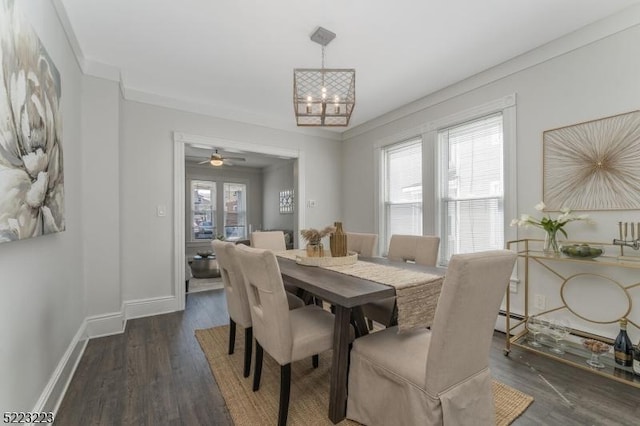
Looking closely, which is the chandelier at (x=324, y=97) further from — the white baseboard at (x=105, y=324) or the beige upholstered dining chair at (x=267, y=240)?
the white baseboard at (x=105, y=324)

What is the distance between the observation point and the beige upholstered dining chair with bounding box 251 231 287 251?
10.2 feet

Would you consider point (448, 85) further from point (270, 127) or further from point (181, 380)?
point (181, 380)

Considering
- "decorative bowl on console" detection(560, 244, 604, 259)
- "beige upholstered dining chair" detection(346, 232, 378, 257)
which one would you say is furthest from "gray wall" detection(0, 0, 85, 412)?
"decorative bowl on console" detection(560, 244, 604, 259)

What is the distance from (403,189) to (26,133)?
12.2 ft

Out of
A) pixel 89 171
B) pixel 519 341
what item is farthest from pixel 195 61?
pixel 519 341

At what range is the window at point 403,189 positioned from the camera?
3793mm

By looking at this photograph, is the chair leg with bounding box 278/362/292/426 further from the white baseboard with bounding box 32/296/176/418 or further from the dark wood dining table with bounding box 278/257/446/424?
the white baseboard with bounding box 32/296/176/418

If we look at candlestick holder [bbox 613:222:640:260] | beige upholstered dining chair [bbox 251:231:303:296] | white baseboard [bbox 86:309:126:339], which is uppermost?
candlestick holder [bbox 613:222:640:260]

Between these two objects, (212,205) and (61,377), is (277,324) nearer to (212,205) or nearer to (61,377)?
(61,377)

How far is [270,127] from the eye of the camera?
14.0 ft

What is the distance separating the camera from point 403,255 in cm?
265

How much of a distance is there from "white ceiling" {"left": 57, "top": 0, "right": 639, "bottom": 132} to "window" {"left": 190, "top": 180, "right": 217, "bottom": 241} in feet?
13.3

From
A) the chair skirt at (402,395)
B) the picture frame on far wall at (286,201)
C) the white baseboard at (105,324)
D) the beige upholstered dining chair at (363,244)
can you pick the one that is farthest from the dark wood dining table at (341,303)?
the picture frame on far wall at (286,201)

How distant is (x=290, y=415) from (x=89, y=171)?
2.84m
